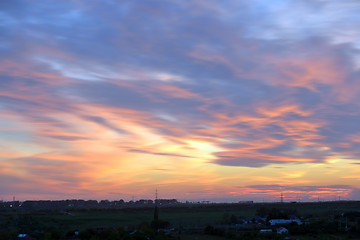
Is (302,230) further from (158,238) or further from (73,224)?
(73,224)

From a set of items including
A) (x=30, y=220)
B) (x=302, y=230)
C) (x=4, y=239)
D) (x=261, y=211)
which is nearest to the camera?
(x=4, y=239)

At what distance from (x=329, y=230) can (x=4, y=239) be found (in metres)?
46.8

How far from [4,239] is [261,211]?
7478 centimetres

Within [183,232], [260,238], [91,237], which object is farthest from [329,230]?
[91,237]

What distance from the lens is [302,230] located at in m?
64.8

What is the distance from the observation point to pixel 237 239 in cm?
5569

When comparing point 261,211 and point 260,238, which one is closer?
point 260,238

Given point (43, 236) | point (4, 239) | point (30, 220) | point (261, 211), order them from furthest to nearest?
point (261, 211) < point (30, 220) < point (43, 236) < point (4, 239)

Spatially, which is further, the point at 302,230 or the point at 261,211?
the point at 261,211

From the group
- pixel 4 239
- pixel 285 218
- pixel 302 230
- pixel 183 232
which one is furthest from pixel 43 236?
pixel 285 218

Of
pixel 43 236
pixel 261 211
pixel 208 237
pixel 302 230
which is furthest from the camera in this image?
pixel 261 211

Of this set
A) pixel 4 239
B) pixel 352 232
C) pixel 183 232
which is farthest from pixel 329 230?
pixel 4 239

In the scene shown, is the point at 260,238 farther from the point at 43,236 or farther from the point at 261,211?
the point at 261,211

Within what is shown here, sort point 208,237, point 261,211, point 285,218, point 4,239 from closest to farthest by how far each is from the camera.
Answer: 1. point 4,239
2. point 208,237
3. point 285,218
4. point 261,211
